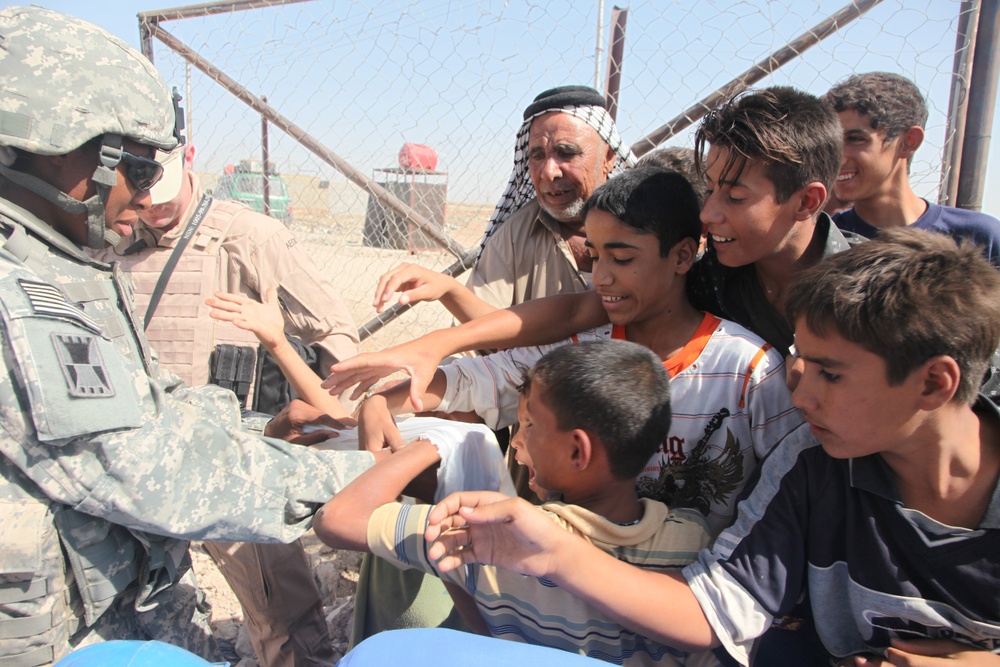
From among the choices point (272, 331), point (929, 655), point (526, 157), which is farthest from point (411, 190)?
point (929, 655)

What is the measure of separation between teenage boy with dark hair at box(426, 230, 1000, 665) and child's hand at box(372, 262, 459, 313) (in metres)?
0.80

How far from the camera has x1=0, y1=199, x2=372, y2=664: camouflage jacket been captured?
1.26 metres

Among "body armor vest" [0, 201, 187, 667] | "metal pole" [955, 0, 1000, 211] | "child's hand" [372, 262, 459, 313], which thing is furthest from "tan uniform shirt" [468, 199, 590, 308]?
"metal pole" [955, 0, 1000, 211]

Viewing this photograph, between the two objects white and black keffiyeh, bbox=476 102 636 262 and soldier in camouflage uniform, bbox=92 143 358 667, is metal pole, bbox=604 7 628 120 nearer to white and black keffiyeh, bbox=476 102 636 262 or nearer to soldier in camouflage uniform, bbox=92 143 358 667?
white and black keffiyeh, bbox=476 102 636 262

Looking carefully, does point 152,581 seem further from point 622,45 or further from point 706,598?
point 622,45

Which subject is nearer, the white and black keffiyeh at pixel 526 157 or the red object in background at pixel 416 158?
the white and black keffiyeh at pixel 526 157

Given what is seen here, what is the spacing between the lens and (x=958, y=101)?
9.29ft

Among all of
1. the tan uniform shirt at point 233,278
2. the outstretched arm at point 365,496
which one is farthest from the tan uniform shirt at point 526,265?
the outstretched arm at point 365,496

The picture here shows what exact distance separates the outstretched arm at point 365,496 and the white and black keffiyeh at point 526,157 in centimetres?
132

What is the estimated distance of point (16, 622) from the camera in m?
1.37

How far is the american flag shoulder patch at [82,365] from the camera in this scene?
1.26m

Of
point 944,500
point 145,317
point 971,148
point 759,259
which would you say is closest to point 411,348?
point 759,259

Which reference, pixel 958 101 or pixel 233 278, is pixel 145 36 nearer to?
pixel 233 278

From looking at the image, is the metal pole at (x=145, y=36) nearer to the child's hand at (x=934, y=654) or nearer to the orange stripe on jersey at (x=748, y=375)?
the orange stripe on jersey at (x=748, y=375)
